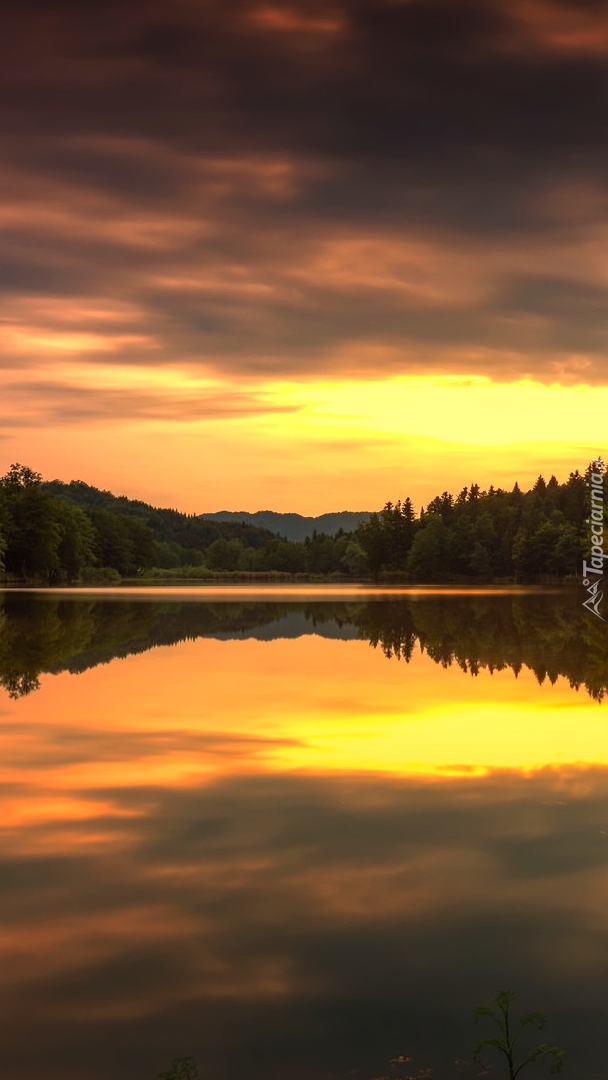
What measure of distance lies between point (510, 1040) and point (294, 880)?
10.6 feet

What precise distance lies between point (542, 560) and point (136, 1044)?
186535mm

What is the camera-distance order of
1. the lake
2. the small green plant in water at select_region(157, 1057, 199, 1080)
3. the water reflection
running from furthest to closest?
the water reflection
the lake
the small green plant in water at select_region(157, 1057, 199, 1080)

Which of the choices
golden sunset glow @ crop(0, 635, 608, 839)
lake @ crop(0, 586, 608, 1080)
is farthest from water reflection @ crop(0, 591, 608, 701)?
lake @ crop(0, 586, 608, 1080)

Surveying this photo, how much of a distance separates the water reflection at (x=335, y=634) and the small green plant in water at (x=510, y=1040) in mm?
15826

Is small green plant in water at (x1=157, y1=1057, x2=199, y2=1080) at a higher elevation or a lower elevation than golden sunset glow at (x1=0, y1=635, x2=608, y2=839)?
lower

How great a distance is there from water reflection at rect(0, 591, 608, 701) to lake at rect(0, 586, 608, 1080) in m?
6.21

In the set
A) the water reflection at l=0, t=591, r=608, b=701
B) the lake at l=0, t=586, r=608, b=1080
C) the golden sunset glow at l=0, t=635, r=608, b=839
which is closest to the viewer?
the lake at l=0, t=586, r=608, b=1080

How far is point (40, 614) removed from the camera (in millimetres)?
54375

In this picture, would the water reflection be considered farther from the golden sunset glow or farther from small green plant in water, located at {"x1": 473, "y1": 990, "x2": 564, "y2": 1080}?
small green plant in water, located at {"x1": 473, "y1": 990, "x2": 564, "y2": 1080}

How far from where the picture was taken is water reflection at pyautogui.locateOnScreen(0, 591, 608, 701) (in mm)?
28359

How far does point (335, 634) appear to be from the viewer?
43562 mm

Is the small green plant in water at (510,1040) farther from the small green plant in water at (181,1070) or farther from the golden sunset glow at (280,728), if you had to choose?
the golden sunset glow at (280,728)

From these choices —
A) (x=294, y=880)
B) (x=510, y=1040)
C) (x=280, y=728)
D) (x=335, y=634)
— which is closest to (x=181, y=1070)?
(x=510, y=1040)

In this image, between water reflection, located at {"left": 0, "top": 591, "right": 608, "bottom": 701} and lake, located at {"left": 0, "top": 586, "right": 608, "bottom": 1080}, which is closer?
lake, located at {"left": 0, "top": 586, "right": 608, "bottom": 1080}
